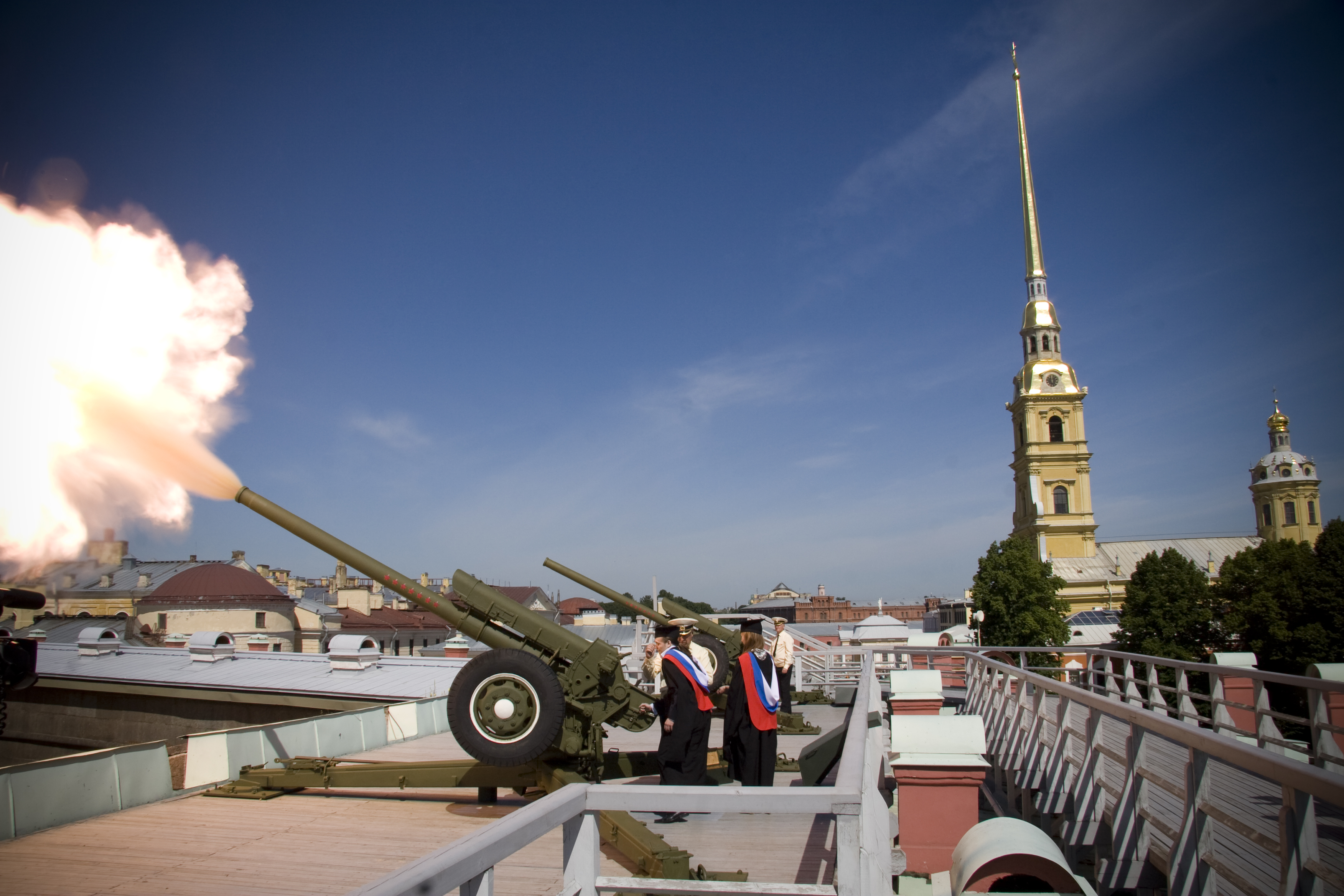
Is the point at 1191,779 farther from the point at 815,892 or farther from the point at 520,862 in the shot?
the point at 520,862

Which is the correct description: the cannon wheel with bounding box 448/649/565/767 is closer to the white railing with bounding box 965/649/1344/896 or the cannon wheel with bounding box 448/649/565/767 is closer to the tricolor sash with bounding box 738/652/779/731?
the tricolor sash with bounding box 738/652/779/731

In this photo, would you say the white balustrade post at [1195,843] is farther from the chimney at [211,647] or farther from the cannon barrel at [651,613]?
the chimney at [211,647]

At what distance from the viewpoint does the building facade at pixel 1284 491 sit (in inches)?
3282

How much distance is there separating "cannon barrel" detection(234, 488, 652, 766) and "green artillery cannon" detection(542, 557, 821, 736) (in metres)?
2.94

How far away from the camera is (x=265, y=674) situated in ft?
67.6

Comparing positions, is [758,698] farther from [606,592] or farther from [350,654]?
[350,654]

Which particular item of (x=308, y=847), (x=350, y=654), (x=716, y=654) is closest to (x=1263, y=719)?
(x=308, y=847)

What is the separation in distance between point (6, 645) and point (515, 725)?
13.1 ft

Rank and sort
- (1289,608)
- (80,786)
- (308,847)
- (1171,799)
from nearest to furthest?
1. (1171,799)
2. (308,847)
3. (80,786)
4. (1289,608)

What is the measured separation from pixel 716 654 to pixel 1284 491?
9120 cm

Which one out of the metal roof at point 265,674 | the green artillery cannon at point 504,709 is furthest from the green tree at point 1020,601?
the green artillery cannon at point 504,709

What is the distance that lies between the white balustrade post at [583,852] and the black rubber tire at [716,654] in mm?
9069

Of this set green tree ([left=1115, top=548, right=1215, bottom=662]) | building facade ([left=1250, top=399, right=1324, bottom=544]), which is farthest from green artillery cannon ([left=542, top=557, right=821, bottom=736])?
building facade ([left=1250, top=399, right=1324, bottom=544])

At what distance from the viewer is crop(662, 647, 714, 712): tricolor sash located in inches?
283
